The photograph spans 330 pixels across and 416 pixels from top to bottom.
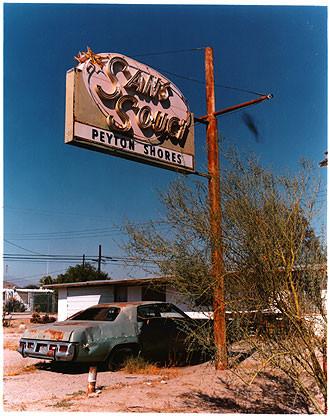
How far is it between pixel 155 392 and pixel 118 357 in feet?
6.40

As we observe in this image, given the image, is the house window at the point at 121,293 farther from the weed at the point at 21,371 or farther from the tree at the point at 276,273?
the tree at the point at 276,273

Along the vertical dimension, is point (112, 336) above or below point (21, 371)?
above

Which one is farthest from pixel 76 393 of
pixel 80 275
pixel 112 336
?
pixel 80 275

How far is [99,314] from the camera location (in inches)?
358

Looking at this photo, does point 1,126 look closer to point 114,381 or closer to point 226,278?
point 226,278

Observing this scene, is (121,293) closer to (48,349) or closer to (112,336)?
(112,336)

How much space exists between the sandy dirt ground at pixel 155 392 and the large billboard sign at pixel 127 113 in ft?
10.5

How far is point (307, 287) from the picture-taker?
5.07 m

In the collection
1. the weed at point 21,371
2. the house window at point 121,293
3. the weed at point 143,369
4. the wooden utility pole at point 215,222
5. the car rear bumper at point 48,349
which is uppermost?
the wooden utility pole at point 215,222

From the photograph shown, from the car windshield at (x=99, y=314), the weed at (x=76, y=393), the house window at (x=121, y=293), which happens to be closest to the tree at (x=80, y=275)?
the house window at (x=121, y=293)

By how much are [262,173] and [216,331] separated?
214 centimetres

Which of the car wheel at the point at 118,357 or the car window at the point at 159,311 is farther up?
the car window at the point at 159,311

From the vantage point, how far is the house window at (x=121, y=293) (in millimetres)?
19266

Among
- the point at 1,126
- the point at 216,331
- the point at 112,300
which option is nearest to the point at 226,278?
the point at 216,331
